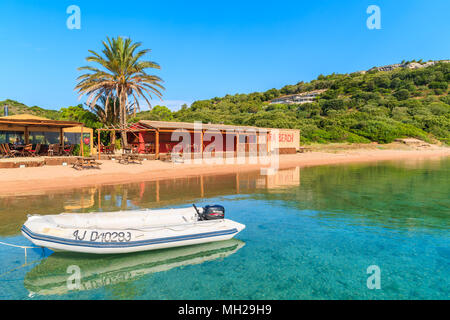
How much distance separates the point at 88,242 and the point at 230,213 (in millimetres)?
4935

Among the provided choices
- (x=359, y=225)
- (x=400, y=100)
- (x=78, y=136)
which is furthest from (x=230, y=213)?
(x=400, y=100)

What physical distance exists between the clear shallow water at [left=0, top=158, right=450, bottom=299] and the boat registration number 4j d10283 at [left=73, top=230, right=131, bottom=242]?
0.60 meters

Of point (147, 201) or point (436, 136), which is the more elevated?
point (436, 136)

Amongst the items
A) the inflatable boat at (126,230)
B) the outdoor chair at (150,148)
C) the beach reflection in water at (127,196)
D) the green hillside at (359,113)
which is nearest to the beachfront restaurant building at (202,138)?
the outdoor chair at (150,148)

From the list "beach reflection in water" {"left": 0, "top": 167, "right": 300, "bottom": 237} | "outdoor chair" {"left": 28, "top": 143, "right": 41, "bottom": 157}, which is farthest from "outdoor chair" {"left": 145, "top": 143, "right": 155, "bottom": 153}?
"beach reflection in water" {"left": 0, "top": 167, "right": 300, "bottom": 237}

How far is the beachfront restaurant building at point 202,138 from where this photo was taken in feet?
81.6

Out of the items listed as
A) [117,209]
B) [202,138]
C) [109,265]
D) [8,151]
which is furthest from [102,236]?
[202,138]

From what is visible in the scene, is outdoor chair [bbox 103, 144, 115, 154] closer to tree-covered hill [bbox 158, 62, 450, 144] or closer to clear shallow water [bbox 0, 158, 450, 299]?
clear shallow water [bbox 0, 158, 450, 299]

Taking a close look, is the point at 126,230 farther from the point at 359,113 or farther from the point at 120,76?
the point at 359,113

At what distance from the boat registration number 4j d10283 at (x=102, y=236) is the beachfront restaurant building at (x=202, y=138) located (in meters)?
16.8

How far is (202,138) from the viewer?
26.6 metres

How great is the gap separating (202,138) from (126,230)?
69.3ft
